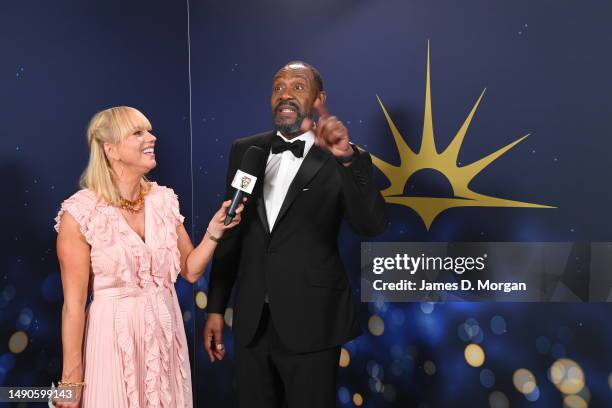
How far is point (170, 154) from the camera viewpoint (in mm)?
3504

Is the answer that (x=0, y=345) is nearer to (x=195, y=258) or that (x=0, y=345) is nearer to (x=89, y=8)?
(x=195, y=258)

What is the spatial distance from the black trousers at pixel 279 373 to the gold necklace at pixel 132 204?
62 cm

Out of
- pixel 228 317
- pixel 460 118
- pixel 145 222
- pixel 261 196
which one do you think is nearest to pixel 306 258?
pixel 261 196

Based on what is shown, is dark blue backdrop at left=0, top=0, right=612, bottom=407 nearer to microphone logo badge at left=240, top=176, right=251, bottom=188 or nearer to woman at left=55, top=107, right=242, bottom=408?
woman at left=55, top=107, right=242, bottom=408

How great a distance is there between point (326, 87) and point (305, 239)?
1194 mm

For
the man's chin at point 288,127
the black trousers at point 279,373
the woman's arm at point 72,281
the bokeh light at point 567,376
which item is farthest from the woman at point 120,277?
the bokeh light at point 567,376

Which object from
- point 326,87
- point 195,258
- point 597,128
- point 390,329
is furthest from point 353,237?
point 597,128

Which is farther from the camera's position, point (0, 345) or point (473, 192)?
point (473, 192)

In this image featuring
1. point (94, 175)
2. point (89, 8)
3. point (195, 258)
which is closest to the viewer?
point (94, 175)

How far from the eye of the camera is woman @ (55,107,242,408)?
2299 mm

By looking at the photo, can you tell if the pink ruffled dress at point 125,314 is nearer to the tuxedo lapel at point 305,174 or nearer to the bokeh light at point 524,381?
the tuxedo lapel at point 305,174

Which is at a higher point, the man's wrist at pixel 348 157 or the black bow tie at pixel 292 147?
the black bow tie at pixel 292 147

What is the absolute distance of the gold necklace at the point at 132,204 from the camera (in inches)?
96.5

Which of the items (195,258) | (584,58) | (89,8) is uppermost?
(89,8)
